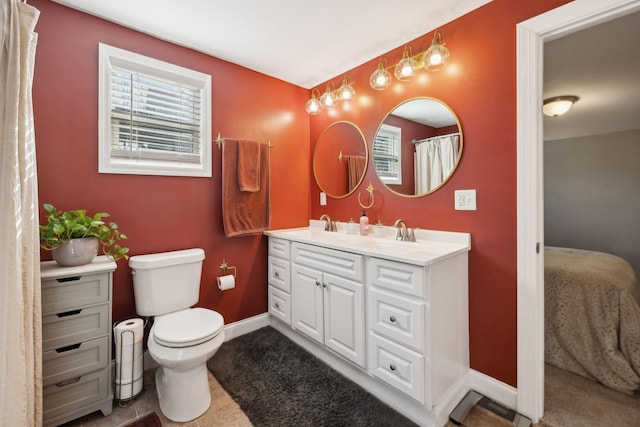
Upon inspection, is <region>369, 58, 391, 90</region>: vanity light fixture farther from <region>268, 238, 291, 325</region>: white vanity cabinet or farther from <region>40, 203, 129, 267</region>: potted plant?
<region>40, 203, 129, 267</region>: potted plant

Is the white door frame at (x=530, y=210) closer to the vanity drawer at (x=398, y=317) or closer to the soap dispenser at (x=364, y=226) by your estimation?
the vanity drawer at (x=398, y=317)

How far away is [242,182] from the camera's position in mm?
2229

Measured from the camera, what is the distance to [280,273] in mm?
2305

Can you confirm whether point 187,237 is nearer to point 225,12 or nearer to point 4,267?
point 4,267

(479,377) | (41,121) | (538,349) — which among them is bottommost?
(479,377)

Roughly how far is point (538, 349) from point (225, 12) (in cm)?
267

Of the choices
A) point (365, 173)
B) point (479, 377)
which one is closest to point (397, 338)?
point (479, 377)

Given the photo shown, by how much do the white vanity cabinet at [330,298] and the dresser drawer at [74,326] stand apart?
118 cm

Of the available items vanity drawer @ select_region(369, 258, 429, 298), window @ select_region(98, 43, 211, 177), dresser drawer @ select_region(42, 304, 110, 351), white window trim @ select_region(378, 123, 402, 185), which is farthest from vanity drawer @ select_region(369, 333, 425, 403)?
window @ select_region(98, 43, 211, 177)

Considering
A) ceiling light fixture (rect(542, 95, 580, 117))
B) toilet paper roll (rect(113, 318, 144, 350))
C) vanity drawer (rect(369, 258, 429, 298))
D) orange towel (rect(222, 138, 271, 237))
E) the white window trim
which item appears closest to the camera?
vanity drawer (rect(369, 258, 429, 298))

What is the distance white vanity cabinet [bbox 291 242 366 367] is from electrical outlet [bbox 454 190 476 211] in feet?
2.40

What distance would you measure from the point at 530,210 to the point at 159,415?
2303 millimetres

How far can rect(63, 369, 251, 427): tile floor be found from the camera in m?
1.43

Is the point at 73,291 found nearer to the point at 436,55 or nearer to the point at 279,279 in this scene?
the point at 279,279
